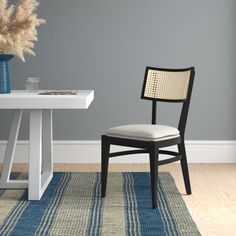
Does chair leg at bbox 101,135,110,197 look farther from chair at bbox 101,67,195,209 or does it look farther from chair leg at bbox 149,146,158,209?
chair leg at bbox 149,146,158,209

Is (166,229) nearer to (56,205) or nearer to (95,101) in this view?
(56,205)

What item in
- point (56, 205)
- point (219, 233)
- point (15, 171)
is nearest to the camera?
point (219, 233)

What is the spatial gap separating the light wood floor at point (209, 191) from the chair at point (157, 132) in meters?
0.20

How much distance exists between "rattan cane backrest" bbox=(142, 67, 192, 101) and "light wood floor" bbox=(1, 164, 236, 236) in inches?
24.7

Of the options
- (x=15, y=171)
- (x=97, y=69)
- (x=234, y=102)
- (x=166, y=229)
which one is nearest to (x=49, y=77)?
(x=97, y=69)

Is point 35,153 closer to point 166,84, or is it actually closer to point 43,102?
point 43,102

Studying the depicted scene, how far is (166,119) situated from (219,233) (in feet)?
7.32

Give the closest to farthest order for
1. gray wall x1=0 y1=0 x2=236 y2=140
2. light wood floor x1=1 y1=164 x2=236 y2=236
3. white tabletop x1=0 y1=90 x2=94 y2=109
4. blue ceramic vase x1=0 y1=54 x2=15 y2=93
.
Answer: light wood floor x1=1 y1=164 x2=236 y2=236 < white tabletop x1=0 y1=90 x2=94 y2=109 < blue ceramic vase x1=0 y1=54 x2=15 y2=93 < gray wall x1=0 y1=0 x2=236 y2=140

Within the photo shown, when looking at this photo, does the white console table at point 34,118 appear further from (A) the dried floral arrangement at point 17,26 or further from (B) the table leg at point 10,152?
(A) the dried floral arrangement at point 17,26

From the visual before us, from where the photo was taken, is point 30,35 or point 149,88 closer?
point 30,35

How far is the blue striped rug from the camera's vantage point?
3.23 meters

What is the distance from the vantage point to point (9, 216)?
3504mm

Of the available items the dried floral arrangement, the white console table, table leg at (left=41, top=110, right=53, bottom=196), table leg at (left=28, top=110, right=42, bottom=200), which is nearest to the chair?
the white console table

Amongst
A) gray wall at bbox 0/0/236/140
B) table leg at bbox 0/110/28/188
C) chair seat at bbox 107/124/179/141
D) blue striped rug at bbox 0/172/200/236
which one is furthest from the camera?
gray wall at bbox 0/0/236/140
